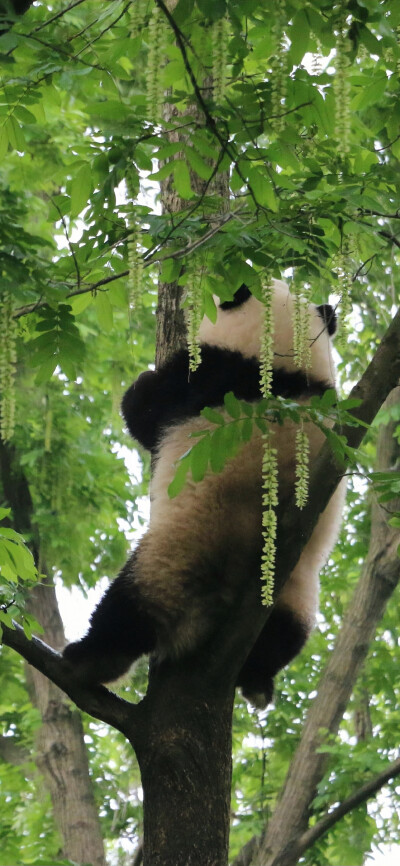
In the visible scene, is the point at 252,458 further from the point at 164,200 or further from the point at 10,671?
the point at 10,671

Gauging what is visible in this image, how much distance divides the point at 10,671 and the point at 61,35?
7297 mm

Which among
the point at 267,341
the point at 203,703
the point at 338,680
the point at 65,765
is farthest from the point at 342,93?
the point at 65,765

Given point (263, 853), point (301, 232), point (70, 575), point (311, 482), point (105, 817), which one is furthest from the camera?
point (105, 817)

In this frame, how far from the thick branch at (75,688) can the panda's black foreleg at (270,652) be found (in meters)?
0.98

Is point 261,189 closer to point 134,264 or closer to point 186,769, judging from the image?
point 134,264

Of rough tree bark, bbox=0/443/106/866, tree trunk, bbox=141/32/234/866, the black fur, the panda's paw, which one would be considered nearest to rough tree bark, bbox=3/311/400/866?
tree trunk, bbox=141/32/234/866

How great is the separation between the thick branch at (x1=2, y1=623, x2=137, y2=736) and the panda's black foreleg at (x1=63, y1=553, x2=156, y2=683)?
146 millimetres

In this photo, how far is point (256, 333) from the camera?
4316 mm

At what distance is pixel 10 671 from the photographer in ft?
30.9

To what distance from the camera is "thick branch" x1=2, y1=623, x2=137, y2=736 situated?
3.47m

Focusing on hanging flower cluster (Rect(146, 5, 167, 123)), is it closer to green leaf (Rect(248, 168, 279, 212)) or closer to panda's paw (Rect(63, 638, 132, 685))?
green leaf (Rect(248, 168, 279, 212))

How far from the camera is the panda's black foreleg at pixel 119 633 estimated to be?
379 centimetres

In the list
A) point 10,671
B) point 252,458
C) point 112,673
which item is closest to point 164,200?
point 252,458

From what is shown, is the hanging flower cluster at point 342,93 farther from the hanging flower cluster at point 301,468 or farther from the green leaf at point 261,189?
the hanging flower cluster at point 301,468
